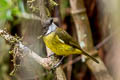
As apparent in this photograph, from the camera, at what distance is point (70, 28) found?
3.11 m

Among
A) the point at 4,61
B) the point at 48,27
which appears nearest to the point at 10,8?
the point at 4,61

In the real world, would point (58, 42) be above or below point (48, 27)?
below

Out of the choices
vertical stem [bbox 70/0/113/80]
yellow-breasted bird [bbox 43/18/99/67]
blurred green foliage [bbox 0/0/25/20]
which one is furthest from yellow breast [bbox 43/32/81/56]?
blurred green foliage [bbox 0/0/25/20]

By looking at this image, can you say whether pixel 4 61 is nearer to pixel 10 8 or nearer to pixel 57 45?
pixel 10 8

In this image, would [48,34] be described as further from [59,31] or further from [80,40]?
[80,40]

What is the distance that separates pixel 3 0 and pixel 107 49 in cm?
134

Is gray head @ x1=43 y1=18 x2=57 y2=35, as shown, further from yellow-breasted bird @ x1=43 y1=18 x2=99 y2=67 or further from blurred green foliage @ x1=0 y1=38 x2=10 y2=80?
blurred green foliage @ x1=0 y1=38 x2=10 y2=80

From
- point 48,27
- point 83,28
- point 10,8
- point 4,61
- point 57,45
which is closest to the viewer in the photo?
point 48,27

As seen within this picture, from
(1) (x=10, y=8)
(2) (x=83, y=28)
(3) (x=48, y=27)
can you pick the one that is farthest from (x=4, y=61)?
(3) (x=48, y=27)

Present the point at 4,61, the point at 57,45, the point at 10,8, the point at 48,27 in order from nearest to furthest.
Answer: the point at 48,27 → the point at 57,45 → the point at 10,8 → the point at 4,61

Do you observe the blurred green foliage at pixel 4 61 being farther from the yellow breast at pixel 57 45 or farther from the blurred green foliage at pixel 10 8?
the yellow breast at pixel 57 45

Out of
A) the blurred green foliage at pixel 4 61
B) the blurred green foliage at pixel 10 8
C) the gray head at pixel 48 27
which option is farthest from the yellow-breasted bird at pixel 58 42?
the blurred green foliage at pixel 4 61

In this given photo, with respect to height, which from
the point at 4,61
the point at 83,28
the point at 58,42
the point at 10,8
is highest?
the point at 10,8

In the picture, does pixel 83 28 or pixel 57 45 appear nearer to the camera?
pixel 57 45
